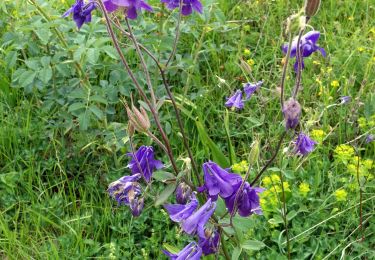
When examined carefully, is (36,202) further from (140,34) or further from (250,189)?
(250,189)

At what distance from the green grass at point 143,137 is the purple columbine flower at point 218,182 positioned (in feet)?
1.53

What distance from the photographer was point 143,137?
8.21ft

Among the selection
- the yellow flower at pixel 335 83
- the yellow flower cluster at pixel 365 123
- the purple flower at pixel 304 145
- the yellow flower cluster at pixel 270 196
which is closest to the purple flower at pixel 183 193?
the purple flower at pixel 304 145

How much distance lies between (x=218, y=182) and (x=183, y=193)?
15cm

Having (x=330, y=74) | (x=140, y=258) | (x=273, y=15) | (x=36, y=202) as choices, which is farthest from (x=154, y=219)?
(x=273, y=15)

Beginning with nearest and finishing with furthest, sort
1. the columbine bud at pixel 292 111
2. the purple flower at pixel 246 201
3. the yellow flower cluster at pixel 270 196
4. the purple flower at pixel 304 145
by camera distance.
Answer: the columbine bud at pixel 292 111 < the purple flower at pixel 246 201 < the purple flower at pixel 304 145 < the yellow flower cluster at pixel 270 196

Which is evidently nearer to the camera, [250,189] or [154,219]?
[250,189]

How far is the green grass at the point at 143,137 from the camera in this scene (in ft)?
6.70

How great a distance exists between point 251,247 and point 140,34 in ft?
3.87

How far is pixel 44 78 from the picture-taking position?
226 centimetres

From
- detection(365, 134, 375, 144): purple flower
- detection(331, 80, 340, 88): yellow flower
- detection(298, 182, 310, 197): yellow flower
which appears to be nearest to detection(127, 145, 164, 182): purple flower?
detection(298, 182, 310, 197): yellow flower

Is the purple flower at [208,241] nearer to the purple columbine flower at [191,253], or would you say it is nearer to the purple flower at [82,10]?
the purple columbine flower at [191,253]

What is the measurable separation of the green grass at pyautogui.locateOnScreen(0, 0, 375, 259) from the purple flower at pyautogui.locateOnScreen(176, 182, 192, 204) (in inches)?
16.7

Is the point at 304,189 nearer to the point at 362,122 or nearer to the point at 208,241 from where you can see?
the point at 362,122
